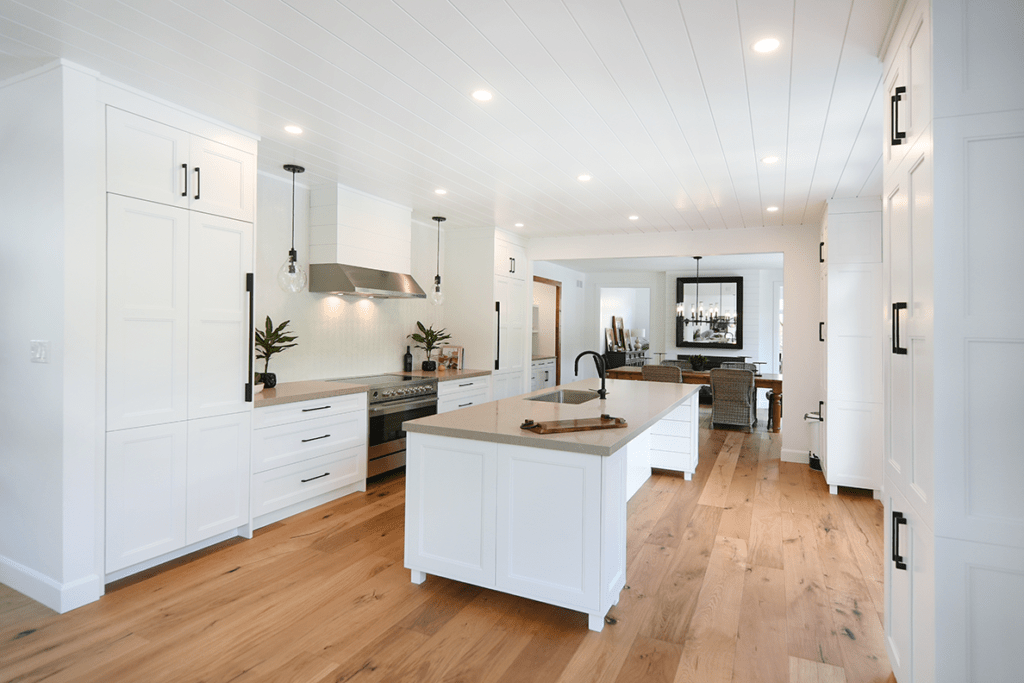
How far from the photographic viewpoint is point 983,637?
4.79 feet

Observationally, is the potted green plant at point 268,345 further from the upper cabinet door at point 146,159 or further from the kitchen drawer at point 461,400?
the kitchen drawer at point 461,400

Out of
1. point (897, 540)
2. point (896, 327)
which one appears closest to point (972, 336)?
point (896, 327)

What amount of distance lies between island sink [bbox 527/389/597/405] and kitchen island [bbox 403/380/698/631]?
1257mm

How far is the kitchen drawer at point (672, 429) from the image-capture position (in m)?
4.95

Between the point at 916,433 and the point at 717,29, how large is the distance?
157 centimetres

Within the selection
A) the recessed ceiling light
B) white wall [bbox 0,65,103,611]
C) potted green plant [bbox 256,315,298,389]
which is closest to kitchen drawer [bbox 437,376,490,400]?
potted green plant [bbox 256,315,298,389]

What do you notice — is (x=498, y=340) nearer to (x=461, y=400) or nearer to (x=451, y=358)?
(x=451, y=358)

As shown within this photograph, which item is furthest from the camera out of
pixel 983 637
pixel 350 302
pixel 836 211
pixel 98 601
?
pixel 350 302

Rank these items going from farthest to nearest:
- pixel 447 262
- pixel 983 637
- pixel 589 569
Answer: pixel 447 262
pixel 589 569
pixel 983 637

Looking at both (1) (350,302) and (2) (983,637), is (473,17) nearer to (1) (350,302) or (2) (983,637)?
(2) (983,637)

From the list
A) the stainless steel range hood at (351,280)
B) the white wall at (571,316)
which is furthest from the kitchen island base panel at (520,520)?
the white wall at (571,316)

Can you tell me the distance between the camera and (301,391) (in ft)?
12.9

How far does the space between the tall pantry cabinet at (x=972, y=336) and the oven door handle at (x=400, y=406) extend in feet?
12.0

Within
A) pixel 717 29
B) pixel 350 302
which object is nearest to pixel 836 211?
pixel 717 29
